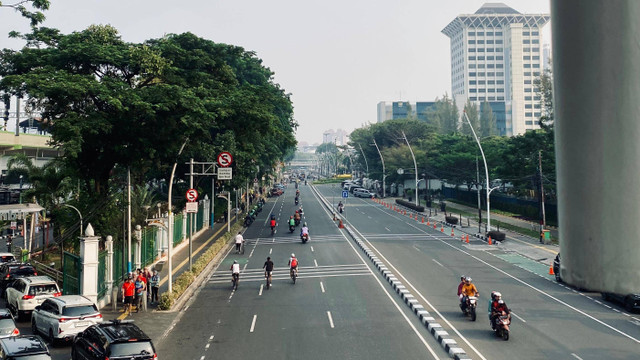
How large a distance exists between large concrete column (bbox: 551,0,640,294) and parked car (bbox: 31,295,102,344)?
58.9 ft

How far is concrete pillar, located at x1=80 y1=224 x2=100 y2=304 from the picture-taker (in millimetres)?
21312

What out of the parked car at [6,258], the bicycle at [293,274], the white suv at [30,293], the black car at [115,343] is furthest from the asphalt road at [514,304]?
the parked car at [6,258]

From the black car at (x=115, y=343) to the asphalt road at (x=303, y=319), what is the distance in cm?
209

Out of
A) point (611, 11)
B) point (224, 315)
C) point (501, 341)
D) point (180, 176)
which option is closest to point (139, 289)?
point (224, 315)

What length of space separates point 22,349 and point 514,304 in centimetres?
1842

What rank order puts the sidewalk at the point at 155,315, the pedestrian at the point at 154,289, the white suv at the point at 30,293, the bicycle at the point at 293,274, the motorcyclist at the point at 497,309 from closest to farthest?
the motorcyclist at the point at 497,309, the sidewalk at the point at 155,315, the white suv at the point at 30,293, the pedestrian at the point at 154,289, the bicycle at the point at 293,274

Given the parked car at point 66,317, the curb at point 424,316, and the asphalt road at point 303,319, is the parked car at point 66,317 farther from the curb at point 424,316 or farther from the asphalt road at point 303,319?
the curb at point 424,316

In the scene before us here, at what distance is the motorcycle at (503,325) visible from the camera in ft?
55.8

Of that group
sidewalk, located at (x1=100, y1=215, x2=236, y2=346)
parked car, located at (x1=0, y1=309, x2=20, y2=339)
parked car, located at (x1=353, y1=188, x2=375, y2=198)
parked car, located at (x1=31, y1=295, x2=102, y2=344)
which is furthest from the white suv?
parked car, located at (x1=353, y1=188, x2=375, y2=198)

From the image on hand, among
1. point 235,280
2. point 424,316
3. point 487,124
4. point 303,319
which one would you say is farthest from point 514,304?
point 487,124

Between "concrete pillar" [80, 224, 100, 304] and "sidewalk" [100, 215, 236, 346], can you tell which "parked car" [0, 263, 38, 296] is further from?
"concrete pillar" [80, 224, 100, 304]

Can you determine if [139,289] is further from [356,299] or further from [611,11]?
[611,11]

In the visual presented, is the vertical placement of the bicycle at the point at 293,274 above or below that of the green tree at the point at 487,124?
below

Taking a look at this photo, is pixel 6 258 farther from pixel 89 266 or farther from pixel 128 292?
pixel 128 292
